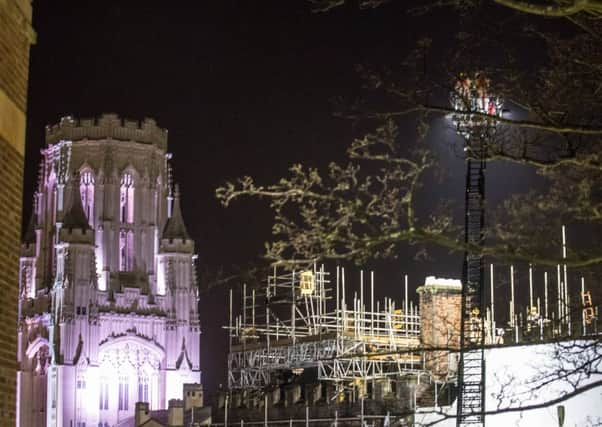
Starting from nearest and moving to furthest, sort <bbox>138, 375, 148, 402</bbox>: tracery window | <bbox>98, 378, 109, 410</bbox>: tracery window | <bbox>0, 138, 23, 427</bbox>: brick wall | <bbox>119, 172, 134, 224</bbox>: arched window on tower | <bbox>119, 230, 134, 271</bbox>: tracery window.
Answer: <bbox>0, 138, 23, 427</bbox>: brick wall → <bbox>98, 378, 109, 410</bbox>: tracery window → <bbox>138, 375, 148, 402</bbox>: tracery window → <bbox>119, 230, 134, 271</bbox>: tracery window → <bbox>119, 172, 134, 224</bbox>: arched window on tower

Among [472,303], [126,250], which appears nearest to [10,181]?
[472,303]

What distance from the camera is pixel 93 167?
3494 inches

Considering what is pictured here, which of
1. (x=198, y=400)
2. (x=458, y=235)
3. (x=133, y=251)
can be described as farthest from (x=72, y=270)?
(x=458, y=235)

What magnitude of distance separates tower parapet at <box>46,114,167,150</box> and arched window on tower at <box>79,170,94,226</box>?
2.85 meters

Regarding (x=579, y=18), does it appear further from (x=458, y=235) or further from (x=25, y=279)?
(x=25, y=279)

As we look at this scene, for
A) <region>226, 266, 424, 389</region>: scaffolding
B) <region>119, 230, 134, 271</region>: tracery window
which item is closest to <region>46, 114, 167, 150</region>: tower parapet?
<region>119, 230, 134, 271</region>: tracery window

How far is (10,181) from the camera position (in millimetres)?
14086

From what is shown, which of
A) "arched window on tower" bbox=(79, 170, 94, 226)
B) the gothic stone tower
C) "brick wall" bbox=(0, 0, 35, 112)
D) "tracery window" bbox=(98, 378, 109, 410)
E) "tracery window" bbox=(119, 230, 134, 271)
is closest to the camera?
"brick wall" bbox=(0, 0, 35, 112)

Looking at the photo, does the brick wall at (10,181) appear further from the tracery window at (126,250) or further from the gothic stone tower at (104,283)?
the tracery window at (126,250)

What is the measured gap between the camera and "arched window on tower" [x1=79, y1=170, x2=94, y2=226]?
88500 mm

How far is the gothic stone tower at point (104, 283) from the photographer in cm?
8306

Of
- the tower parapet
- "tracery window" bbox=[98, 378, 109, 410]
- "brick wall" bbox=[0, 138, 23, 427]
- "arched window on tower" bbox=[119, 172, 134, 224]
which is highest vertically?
the tower parapet

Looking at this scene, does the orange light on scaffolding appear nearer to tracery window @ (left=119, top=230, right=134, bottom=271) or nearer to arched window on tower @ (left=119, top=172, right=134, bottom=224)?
tracery window @ (left=119, top=230, right=134, bottom=271)

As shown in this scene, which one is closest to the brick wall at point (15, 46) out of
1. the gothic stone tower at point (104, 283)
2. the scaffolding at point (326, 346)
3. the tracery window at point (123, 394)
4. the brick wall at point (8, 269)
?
the brick wall at point (8, 269)
